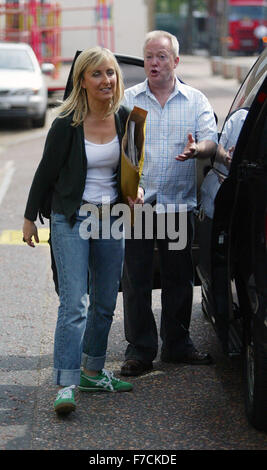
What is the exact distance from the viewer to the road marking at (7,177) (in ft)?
38.3

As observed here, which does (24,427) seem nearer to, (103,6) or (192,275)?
(192,275)

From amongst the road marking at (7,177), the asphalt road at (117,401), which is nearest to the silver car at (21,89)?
the road marking at (7,177)

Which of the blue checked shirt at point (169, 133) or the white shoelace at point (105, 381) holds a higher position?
the blue checked shirt at point (169, 133)

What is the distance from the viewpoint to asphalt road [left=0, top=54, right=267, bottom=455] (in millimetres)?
4367

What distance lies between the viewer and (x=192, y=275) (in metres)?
5.39

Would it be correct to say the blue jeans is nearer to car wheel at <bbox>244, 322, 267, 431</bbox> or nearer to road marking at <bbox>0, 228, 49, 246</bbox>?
car wheel at <bbox>244, 322, 267, 431</bbox>

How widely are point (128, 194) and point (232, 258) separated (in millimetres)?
593

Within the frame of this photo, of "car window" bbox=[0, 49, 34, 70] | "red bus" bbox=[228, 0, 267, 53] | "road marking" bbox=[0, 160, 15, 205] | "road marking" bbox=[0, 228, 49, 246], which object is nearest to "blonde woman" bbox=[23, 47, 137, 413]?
"road marking" bbox=[0, 228, 49, 246]

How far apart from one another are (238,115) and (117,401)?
62.2 inches

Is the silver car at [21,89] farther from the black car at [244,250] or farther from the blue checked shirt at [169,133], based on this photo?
the black car at [244,250]

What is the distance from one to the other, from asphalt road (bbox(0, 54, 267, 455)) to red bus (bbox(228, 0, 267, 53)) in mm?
44230

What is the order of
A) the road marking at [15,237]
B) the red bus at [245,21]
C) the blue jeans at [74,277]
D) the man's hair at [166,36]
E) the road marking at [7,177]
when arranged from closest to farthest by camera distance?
the blue jeans at [74,277] < the man's hair at [166,36] < the road marking at [15,237] < the road marking at [7,177] < the red bus at [245,21]

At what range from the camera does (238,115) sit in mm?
4980

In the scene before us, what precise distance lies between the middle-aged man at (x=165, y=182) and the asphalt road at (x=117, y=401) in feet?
0.81
